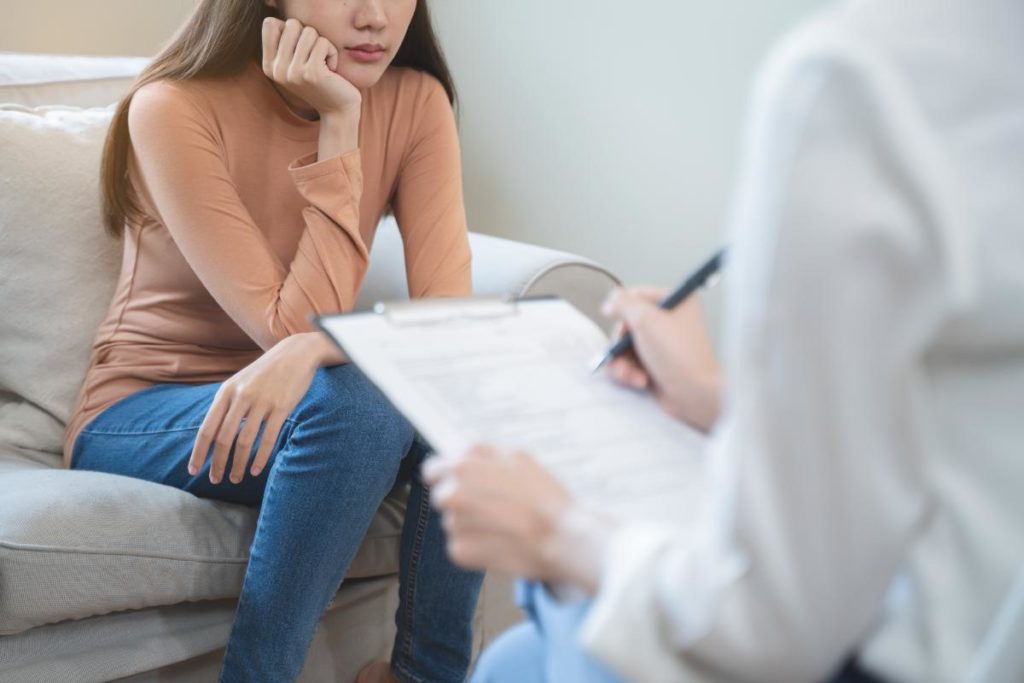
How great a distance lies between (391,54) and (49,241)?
1.71 ft

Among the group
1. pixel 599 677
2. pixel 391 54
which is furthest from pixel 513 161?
pixel 599 677

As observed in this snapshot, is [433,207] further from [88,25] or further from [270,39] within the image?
[88,25]

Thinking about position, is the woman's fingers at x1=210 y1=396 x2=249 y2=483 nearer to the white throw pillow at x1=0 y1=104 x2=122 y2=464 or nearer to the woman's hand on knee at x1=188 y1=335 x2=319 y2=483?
the woman's hand on knee at x1=188 y1=335 x2=319 y2=483

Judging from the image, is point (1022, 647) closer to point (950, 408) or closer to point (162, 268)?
point (950, 408)

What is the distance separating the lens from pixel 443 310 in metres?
0.82

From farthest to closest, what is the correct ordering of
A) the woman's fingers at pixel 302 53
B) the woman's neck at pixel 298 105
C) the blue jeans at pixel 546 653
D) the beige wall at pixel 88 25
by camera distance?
the beige wall at pixel 88 25 → the woman's neck at pixel 298 105 → the woman's fingers at pixel 302 53 → the blue jeans at pixel 546 653

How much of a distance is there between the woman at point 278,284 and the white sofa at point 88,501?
0.19 feet

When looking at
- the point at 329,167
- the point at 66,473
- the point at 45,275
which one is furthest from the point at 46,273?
the point at 329,167

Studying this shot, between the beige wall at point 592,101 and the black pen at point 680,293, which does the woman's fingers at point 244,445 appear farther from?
the beige wall at point 592,101

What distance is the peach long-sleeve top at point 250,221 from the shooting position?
1328 mm

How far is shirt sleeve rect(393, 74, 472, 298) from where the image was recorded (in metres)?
1.48

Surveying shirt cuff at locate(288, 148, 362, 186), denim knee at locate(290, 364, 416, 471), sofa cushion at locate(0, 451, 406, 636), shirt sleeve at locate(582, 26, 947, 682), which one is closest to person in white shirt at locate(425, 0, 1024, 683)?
shirt sleeve at locate(582, 26, 947, 682)

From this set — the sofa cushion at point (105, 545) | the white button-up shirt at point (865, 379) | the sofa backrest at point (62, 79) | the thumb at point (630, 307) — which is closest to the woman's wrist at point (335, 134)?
the sofa cushion at point (105, 545)

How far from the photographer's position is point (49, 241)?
4.86 ft
